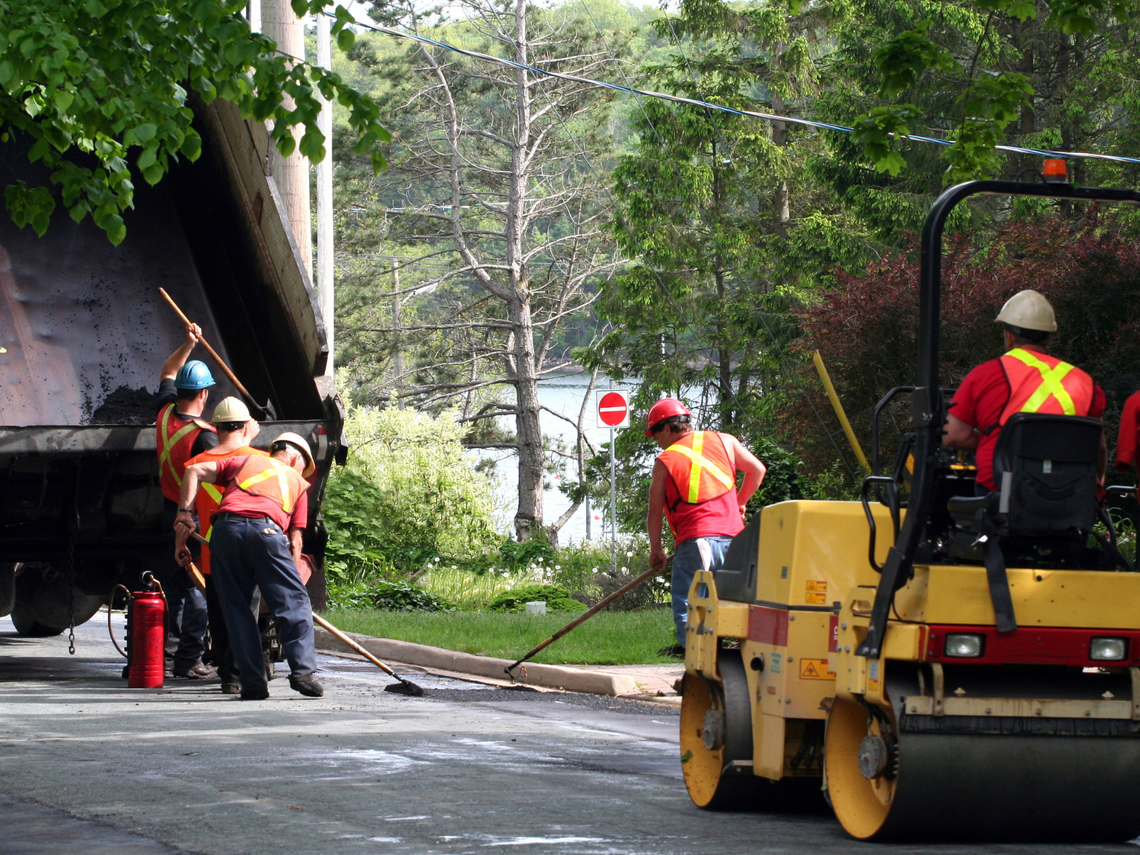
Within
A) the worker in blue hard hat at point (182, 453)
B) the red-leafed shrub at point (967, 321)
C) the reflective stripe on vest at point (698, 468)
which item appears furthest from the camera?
the red-leafed shrub at point (967, 321)

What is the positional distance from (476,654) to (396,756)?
14.4 feet

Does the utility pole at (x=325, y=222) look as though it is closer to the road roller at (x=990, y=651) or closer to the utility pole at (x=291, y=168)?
the utility pole at (x=291, y=168)

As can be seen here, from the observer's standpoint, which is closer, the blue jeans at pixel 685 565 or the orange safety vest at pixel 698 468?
the blue jeans at pixel 685 565

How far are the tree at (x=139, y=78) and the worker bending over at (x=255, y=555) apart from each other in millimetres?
2499

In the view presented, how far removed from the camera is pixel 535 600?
15.8 m

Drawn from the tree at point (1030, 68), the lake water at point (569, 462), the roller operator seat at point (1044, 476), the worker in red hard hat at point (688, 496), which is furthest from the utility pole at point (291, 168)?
the lake water at point (569, 462)

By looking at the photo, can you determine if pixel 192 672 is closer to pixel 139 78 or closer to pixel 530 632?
pixel 530 632

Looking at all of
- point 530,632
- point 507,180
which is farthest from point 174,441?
point 507,180

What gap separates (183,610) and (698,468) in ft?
11.7

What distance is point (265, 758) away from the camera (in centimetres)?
658

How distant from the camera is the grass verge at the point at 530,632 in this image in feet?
35.6

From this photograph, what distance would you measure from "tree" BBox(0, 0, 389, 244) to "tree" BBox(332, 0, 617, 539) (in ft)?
79.1

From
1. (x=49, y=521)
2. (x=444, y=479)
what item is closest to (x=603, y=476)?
(x=444, y=479)

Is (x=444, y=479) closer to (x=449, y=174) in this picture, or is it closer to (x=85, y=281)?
(x=85, y=281)
